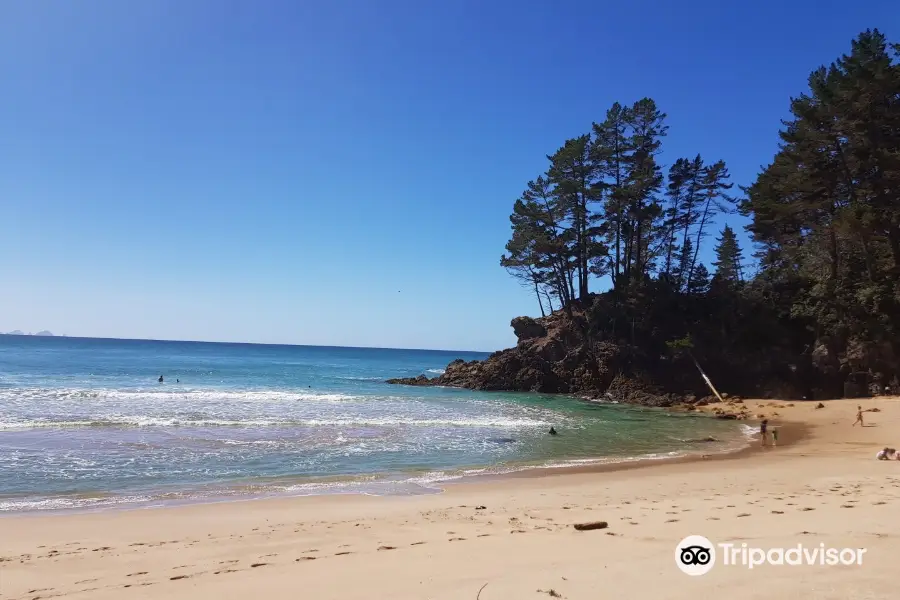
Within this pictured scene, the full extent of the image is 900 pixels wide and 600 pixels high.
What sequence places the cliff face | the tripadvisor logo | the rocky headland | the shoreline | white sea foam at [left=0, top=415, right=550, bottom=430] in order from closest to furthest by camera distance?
1. the tripadvisor logo
2. the shoreline
3. white sea foam at [left=0, top=415, right=550, bottom=430]
4. the rocky headland
5. the cliff face

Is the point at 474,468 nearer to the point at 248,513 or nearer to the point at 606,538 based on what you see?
the point at 248,513

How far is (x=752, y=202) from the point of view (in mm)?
39344

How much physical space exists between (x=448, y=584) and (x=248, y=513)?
6.12m

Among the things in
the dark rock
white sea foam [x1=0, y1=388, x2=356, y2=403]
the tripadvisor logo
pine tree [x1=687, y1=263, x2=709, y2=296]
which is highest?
pine tree [x1=687, y1=263, x2=709, y2=296]

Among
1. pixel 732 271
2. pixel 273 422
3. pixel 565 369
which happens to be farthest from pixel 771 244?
pixel 273 422

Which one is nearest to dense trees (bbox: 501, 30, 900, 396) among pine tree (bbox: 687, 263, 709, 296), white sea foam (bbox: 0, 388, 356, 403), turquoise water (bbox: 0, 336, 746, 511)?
pine tree (bbox: 687, 263, 709, 296)

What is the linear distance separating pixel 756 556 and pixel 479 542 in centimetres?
305

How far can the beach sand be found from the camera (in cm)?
443

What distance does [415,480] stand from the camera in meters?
12.5

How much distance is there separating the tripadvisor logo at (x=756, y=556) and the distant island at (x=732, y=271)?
28.4m

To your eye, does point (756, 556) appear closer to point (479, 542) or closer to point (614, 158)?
point (479, 542)

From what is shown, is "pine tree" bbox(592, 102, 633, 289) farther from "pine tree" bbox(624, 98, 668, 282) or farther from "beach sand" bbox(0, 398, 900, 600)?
"beach sand" bbox(0, 398, 900, 600)

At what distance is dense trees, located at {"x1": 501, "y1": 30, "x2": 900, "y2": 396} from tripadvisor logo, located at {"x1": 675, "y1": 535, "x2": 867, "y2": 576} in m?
28.7

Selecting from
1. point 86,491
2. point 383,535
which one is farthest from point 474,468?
point 86,491
